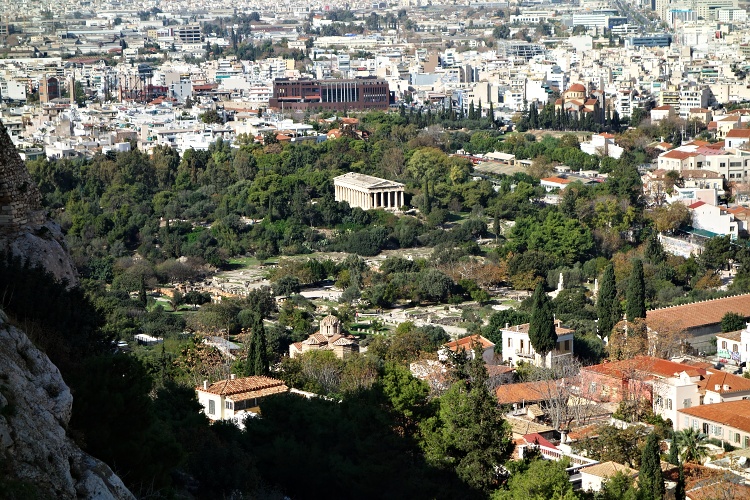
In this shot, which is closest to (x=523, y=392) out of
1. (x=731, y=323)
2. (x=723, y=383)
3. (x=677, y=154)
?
(x=723, y=383)

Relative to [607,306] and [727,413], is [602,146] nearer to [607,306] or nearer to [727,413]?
[607,306]

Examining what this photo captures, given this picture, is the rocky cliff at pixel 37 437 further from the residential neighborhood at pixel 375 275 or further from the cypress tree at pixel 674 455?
the cypress tree at pixel 674 455

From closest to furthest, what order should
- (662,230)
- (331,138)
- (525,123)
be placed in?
(662,230) < (331,138) < (525,123)

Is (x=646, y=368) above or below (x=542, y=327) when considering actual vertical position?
above

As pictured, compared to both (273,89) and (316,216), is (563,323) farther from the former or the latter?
(273,89)

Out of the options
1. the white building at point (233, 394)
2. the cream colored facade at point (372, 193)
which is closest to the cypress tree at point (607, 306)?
the white building at point (233, 394)

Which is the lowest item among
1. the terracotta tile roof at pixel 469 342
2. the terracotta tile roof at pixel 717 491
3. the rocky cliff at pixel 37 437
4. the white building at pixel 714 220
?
the white building at pixel 714 220

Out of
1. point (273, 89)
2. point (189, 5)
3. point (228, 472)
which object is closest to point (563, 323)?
point (228, 472)
